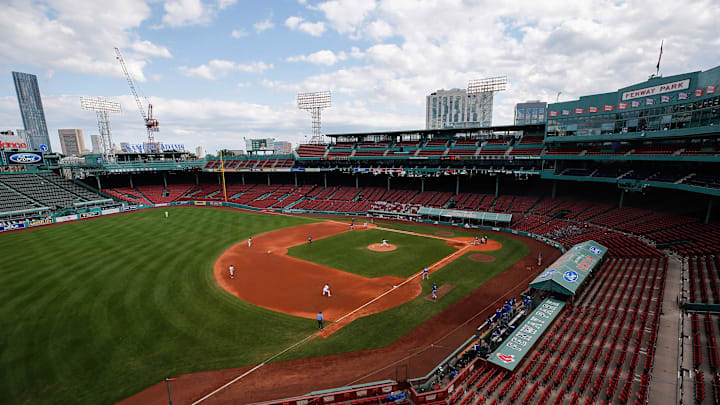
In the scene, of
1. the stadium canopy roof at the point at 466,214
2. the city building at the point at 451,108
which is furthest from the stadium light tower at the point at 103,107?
the city building at the point at 451,108

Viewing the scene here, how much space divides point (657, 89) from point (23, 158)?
9722 centimetres

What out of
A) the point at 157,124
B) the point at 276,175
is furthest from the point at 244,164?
the point at 157,124

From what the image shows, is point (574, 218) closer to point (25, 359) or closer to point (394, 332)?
point (394, 332)

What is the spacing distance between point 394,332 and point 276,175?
63.8 m

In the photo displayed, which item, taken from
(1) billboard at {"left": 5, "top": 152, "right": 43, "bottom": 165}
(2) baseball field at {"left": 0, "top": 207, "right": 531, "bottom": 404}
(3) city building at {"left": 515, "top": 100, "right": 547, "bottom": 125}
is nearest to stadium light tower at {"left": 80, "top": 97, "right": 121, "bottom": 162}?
(1) billboard at {"left": 5, "top": 152, "right": 43, "bottom": 165}

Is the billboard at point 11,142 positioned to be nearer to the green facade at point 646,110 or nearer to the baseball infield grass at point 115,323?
the baseball infield grass at point 115,323

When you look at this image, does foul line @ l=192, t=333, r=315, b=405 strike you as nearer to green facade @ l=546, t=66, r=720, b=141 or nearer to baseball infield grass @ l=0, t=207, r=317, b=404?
baseball infield grass @ l=0, t=207, r=317, b=404

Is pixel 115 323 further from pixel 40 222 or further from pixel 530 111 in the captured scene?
pixel 530 111

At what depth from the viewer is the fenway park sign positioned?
29.2 m

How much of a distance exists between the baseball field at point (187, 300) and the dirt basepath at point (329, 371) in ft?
2.06

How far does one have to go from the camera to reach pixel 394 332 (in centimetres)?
Result: 1731

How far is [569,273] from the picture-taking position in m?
19.0

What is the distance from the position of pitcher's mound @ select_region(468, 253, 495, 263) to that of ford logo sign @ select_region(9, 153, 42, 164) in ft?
259

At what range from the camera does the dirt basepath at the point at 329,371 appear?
1289 cm
